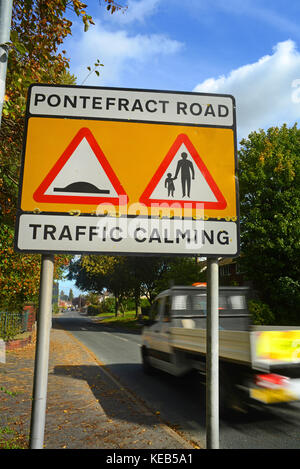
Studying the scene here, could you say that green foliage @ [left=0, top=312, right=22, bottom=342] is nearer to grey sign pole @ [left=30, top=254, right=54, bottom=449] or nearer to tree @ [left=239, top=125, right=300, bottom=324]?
grey sign pole @ [left=30, top=254, right=54, bottom=449]

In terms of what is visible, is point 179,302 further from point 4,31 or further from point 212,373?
point 4,31

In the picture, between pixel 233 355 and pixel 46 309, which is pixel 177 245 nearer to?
pixel 46 309

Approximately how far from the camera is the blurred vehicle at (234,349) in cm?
454

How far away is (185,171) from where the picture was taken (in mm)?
2162

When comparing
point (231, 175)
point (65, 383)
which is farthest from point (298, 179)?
point (231, 175)

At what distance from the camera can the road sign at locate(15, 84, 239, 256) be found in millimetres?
2047

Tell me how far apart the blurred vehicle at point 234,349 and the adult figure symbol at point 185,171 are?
10.0 feet

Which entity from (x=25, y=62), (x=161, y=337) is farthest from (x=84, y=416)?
(x=25, y=62)

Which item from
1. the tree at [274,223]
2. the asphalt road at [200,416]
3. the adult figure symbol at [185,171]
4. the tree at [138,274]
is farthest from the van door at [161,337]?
the tree at [274,223]

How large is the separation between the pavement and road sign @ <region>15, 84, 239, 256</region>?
8.02 feet

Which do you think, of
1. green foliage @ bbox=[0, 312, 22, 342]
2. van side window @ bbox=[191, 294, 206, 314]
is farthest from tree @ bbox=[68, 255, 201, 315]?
van side window @ bbox=[191, 294, 206, 314]

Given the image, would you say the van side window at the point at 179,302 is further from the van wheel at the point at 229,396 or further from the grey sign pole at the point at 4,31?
the grey sign pole at the point at 4,31

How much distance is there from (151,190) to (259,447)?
3891 mm

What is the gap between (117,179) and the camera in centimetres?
212
